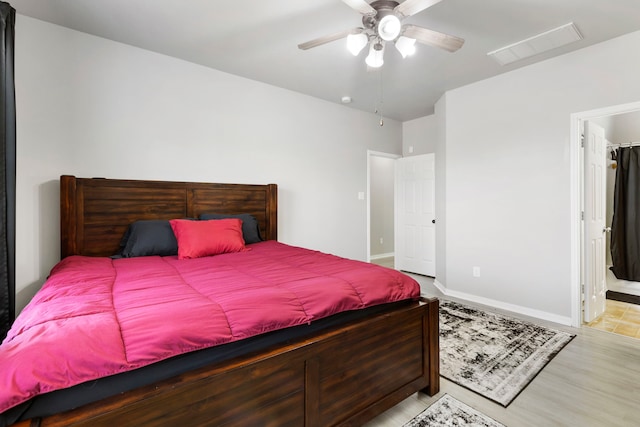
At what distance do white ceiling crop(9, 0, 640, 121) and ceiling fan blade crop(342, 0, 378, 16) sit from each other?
45 cm

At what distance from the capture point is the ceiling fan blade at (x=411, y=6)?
1703 millimetres

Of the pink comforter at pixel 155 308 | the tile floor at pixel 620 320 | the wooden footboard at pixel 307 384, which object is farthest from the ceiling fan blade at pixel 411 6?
the tile floor at pixel 620 320

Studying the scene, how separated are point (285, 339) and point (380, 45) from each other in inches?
75.3

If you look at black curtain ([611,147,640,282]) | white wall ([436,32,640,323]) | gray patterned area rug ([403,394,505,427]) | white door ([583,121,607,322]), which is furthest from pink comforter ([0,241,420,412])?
black curtain ([611,147,640,282])

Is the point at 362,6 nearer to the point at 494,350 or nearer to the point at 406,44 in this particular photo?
the point at 406,44

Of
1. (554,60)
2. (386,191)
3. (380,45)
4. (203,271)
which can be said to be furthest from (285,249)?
(386,191)

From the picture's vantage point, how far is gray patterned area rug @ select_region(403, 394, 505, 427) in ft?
5.42

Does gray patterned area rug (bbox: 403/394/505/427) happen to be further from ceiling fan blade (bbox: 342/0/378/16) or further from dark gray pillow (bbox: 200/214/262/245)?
ceiling fan blade (bbox: 342/0/378/16)

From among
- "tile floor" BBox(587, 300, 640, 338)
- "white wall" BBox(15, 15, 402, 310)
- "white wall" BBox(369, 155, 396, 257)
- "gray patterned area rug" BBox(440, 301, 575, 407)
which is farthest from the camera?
"white wall" BBox(369, 155, 396, 257)

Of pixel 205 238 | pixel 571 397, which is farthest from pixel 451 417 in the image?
pixel 205 238

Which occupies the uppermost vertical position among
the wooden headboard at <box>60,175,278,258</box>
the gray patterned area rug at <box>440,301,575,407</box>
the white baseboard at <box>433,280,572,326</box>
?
the wooden headboard at <box>60,175,278,258</box>

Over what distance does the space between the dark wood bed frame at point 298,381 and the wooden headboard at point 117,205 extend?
2 centimetres

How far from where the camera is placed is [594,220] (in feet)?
9.95

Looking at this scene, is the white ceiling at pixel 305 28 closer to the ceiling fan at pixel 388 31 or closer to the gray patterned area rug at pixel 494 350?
the ceiling fan at pixel 388 31
